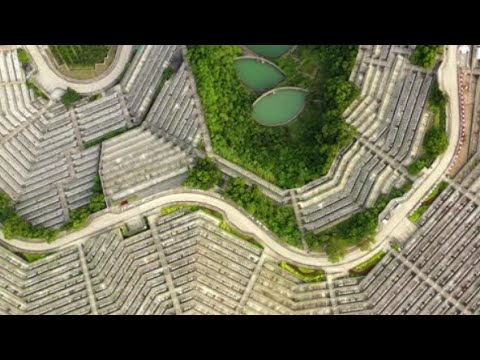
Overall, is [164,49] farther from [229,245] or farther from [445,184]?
[445,184]

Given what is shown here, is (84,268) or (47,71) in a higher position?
(47,71)

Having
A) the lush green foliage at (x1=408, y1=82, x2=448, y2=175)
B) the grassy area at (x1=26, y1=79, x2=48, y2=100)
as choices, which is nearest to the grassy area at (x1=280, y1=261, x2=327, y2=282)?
the lush green foliage at (x1=408, y1=82, x2=448, y2=175)

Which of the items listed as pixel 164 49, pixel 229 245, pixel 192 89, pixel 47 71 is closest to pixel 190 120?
pixel 192 89

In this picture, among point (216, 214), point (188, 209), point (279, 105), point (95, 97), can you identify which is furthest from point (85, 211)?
point (279, 105)

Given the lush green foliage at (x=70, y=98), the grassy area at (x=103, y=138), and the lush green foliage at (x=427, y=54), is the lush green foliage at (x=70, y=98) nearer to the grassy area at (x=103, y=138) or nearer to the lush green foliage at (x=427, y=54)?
the grassy area at (x=103, y=138)

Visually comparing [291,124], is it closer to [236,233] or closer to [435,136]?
[236,233]
